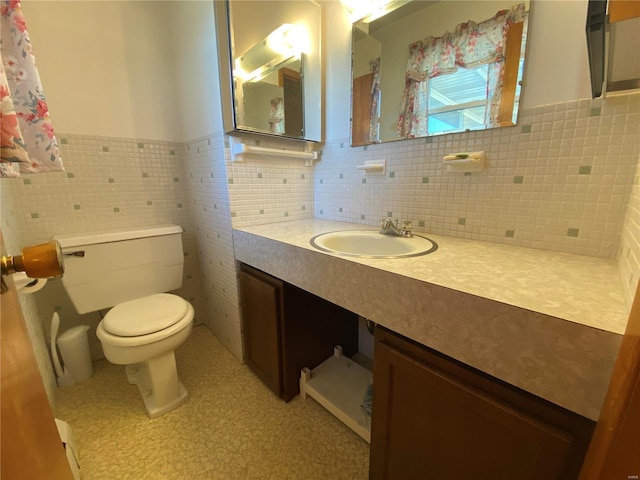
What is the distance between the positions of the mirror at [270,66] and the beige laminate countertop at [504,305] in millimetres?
838

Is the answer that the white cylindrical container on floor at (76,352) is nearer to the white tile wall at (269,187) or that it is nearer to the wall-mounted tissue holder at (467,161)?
the white tile wall at (269,187)

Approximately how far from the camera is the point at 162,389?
50.1 inches

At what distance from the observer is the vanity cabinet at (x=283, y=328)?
1.20 meters

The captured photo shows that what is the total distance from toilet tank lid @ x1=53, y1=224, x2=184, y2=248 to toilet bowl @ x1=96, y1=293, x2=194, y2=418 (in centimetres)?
35

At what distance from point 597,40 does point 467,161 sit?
47 centimetres

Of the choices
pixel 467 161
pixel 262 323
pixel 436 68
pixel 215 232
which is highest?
pixel 436 68

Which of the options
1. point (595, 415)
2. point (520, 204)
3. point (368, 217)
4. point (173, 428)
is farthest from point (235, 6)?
point (173, 428)

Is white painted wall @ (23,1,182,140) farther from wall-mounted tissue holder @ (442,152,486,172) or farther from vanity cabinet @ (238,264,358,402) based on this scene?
wall-mounted tissue holder @ (442,152,486,172)

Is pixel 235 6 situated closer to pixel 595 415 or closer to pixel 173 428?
pixel 595 415

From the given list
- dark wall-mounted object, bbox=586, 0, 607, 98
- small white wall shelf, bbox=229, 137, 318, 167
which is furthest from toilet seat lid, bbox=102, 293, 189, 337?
dark wall-mounted object, bbox=586, 0, 607, 98

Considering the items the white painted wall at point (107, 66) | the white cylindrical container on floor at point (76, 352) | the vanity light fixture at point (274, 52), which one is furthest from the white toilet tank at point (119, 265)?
the vanity light fixture at point (274, 52)

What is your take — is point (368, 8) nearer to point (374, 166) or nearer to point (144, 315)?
point (374, 166)

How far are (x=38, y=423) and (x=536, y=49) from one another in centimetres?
158

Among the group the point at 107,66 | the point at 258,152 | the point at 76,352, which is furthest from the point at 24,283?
the point at 107,66
